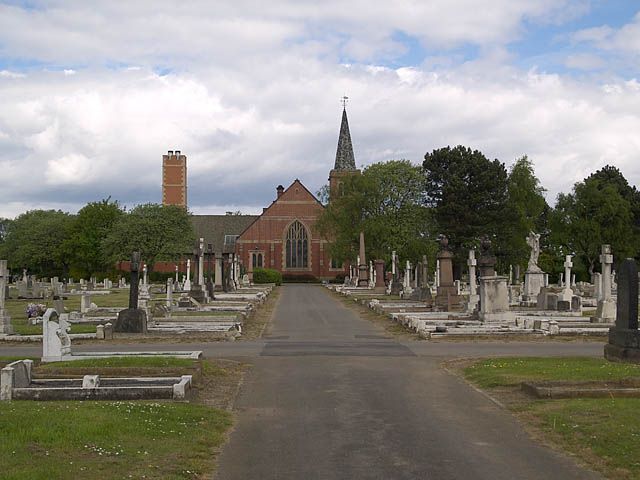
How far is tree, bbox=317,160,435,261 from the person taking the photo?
70562mm

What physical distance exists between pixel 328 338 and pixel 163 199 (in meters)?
89.3

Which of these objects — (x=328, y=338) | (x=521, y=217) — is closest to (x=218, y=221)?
(x=521, y=217)

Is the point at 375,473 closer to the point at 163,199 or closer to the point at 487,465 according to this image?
the point at 487,465

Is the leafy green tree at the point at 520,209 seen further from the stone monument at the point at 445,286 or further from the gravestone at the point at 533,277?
the stone monument at the point at 445,286

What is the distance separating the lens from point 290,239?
99.7m

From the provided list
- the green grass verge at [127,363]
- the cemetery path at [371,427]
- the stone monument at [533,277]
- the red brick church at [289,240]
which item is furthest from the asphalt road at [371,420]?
the red brick church at [289,240]

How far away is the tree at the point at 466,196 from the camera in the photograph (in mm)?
72375

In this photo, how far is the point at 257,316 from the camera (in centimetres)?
3328

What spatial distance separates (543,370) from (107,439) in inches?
339

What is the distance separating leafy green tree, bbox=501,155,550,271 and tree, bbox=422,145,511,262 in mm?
870

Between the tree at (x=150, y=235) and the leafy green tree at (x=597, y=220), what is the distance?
3823cm

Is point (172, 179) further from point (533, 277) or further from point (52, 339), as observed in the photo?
point (52, 339)

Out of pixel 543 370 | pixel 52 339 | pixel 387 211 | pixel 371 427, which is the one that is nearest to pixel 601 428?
pixel 371 427

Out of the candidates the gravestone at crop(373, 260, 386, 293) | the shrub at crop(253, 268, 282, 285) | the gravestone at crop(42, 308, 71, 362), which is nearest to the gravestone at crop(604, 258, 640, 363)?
the gravestone at crop(42, 308, 71, 362)
